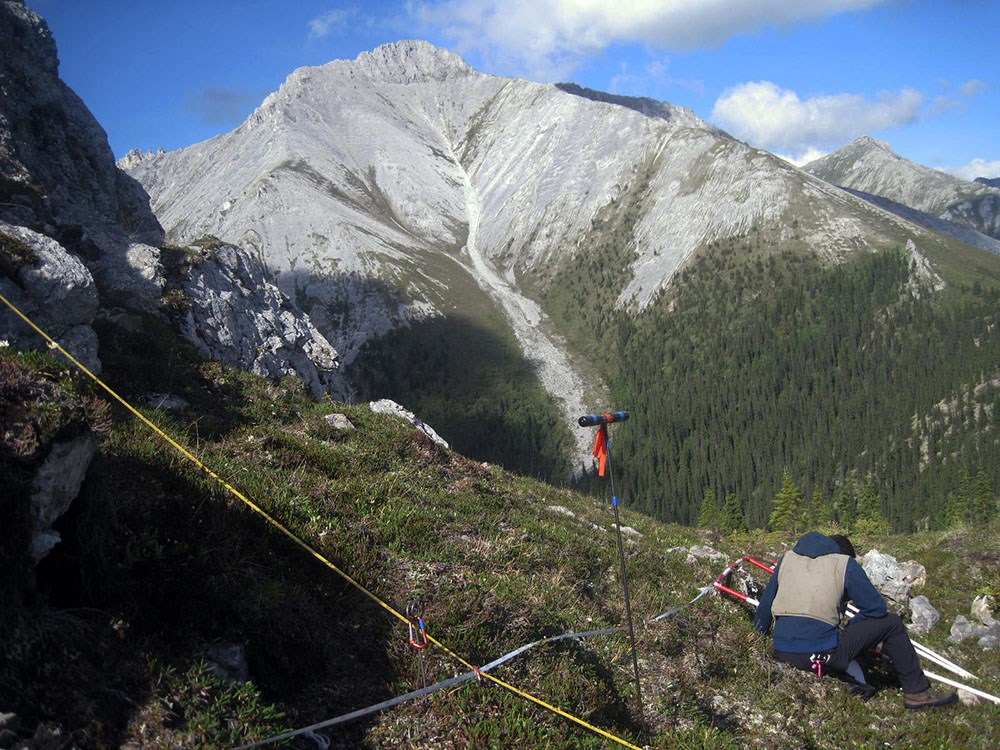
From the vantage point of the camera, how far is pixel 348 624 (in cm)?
758

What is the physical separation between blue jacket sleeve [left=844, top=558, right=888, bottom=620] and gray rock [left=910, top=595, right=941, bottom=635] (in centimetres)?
637

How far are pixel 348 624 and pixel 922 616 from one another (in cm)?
1441

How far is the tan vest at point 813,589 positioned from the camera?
978 cm

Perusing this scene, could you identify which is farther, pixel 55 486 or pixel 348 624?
pixel 348 624

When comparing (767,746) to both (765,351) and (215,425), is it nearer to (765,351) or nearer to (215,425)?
(215,425)

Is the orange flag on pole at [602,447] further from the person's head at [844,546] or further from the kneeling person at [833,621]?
the person's head at [844,546]

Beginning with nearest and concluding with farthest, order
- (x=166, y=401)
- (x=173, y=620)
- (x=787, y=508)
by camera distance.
→ (x=173, y=620) → (x=166, y=401) → (x=787, y=508)

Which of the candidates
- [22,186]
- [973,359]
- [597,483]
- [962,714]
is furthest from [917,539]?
[973,359]

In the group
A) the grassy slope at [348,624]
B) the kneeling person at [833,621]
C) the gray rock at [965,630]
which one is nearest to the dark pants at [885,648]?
the kneeling person at [833,621]

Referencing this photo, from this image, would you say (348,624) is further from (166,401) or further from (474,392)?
(474,392)

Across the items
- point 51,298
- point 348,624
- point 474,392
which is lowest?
point 348,624

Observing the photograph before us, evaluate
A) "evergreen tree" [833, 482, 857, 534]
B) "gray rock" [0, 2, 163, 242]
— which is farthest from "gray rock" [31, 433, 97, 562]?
"evergreen tree" [833, 482, 857, 534]

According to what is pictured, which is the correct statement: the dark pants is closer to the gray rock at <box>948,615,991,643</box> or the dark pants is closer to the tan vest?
the tan vest

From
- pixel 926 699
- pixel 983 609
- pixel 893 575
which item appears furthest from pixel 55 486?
pixel 893 575
